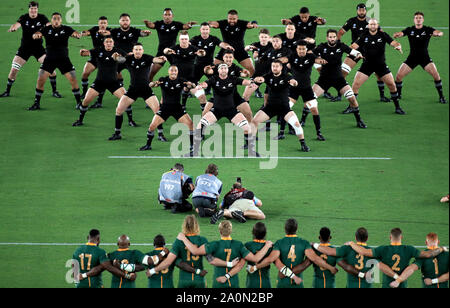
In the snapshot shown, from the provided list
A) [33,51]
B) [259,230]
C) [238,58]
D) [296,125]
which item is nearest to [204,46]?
[238,58]

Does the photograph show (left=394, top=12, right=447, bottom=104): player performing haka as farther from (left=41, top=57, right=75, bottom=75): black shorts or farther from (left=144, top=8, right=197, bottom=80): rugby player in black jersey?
(left=41, top=57, right=75, bottom=75): black shorts

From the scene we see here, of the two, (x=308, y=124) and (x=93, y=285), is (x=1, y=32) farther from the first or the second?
(x=93, y=285)

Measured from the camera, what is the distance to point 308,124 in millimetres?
24719

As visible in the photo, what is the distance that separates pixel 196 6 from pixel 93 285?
1834 cm

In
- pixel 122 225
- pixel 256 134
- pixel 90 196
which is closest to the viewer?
pixel 122 225

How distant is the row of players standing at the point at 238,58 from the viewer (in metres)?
22.4

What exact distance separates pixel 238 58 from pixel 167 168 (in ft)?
17.0

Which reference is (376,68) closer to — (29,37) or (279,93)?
(279,93)

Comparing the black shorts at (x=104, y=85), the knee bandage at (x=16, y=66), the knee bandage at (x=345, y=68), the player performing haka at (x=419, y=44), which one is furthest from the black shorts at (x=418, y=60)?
the knee bandage at (x=16, y=66)

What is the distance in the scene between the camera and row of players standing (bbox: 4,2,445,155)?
22422 millimetres

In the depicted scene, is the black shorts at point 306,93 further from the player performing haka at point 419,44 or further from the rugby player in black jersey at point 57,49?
the rugby player in black jersey at point 57,49

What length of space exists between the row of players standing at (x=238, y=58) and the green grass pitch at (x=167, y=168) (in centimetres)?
58

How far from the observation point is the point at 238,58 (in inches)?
1006
